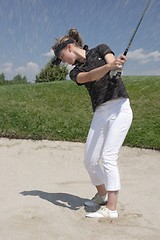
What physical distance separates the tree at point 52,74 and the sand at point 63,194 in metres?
24.3

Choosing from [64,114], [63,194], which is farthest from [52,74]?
[63,194]

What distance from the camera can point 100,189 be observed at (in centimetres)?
431

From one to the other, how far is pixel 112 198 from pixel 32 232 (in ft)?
2.91

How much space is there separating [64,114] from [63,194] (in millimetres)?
3552

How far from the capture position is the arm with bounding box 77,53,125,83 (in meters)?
3.39

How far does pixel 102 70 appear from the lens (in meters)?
3.48

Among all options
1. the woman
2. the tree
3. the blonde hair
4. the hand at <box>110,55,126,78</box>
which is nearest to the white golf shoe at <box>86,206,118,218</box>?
the woman

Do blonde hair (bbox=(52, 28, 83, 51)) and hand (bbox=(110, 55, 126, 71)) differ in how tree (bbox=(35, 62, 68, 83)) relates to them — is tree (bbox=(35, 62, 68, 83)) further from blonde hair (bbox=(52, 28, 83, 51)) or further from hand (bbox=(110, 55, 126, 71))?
hand (bbox=(110, 55, 126, 71))

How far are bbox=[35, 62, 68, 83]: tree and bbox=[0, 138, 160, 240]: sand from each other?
24.3 metres

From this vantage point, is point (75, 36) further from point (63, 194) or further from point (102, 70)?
point (63, 194)

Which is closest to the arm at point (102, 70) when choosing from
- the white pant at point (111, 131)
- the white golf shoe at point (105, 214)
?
the white pant at point (111, 131)

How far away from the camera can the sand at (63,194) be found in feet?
11.7

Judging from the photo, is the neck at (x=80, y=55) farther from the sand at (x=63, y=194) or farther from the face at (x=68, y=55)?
the sand at (x=63, y=194)

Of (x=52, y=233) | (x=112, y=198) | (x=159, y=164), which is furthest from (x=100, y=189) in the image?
(x=159, y=164)
